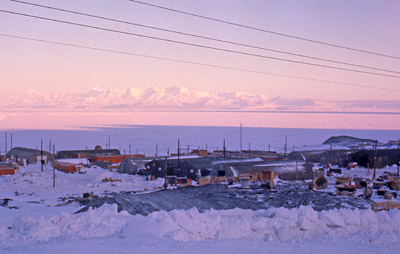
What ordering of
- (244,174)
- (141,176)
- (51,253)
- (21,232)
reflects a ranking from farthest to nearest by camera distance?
1. (141,176)
2. (244,174)
3. (21,232)
4. (51,253)

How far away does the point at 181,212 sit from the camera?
38.5 feet

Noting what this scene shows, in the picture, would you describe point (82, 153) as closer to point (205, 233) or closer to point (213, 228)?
point (213, 228)

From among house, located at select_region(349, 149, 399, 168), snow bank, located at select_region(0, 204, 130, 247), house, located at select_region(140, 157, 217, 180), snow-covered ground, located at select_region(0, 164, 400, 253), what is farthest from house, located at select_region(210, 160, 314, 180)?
snow bank, located at select_region(0, 204, 130, 247)

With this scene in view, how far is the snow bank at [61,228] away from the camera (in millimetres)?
10078

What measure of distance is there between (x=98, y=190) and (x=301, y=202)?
18.0 metres

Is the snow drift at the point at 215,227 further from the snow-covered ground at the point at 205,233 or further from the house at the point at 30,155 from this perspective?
the house at the point at 30,155

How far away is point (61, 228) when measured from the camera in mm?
10766

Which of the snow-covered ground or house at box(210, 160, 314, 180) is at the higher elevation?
the snow-covered ground

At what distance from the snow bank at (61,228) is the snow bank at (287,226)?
4.19 ft

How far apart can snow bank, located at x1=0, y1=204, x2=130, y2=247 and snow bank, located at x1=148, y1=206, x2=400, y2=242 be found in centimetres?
128

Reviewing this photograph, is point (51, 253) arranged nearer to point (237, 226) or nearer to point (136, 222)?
point (136, 222)

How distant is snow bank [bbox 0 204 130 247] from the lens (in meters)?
10.1

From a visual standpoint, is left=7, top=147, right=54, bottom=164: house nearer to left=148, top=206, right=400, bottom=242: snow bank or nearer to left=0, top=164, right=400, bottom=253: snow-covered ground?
left=0, top=164, right=400, bottom=253: snow-covered ground

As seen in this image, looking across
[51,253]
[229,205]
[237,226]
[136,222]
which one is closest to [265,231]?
[237,226]
